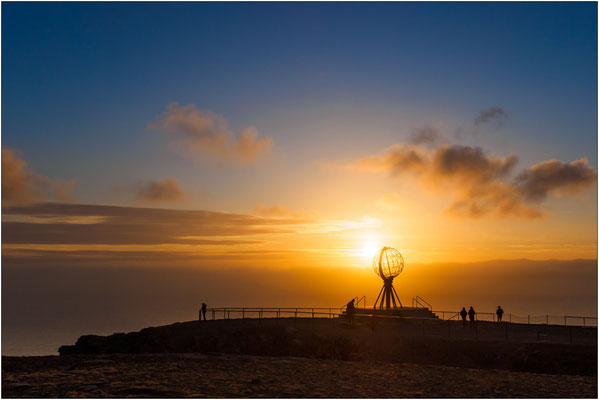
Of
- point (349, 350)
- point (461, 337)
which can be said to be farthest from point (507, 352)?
point (349, 350)

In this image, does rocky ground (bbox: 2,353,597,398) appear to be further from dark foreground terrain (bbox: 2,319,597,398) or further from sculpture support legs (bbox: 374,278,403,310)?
sculpture support legs (bbox: 374,278,403,310)

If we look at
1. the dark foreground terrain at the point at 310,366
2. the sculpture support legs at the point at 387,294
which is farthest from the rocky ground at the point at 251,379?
the sculpture support legs at the point at 387,294

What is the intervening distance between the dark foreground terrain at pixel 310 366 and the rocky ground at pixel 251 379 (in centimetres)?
3

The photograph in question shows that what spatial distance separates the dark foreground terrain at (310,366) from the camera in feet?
49.8

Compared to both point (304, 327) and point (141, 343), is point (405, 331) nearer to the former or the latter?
point (304, 327)

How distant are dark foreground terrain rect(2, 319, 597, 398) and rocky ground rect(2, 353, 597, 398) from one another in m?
0.03

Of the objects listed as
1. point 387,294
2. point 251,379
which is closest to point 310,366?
point 251,379

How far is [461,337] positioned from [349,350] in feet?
19.9

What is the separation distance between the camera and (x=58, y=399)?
1352 cm

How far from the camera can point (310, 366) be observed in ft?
63.6

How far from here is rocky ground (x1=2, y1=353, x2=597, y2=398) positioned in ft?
48.2

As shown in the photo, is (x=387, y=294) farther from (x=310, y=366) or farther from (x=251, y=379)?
(x=251, y=379)

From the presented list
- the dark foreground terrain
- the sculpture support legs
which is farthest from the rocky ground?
the sculpture support legs

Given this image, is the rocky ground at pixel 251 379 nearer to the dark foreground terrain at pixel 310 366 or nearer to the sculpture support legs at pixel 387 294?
the dark foreground terrain at pixel 310 366
